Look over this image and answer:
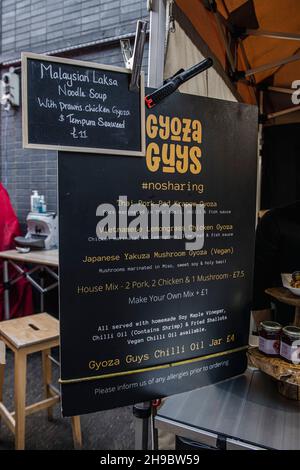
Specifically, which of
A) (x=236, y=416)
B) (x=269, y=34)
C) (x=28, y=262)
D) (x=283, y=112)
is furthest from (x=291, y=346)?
(x=28, y=262)

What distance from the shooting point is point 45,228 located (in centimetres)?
361

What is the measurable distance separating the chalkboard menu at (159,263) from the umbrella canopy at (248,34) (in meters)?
0.54

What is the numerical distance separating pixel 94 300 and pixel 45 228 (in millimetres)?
2818

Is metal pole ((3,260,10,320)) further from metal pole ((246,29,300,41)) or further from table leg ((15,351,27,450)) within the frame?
metal pole ((246,29,300,41))

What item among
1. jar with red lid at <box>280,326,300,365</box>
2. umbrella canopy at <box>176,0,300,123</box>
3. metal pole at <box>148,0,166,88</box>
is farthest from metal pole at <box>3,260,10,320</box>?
jar with red lid at <box>280,326,300,365</box>

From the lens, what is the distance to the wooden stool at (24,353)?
2021 millimetres

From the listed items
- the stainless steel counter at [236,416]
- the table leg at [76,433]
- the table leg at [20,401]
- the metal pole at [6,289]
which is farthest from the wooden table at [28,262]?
the stainless steel counter at [236,416]

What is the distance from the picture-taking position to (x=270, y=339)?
3.71 ft

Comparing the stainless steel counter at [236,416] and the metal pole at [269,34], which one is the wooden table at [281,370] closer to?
the stainless steel counter at [236,416]

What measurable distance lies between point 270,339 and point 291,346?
76mm

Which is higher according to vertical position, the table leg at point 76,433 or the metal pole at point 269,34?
the metal pole at point 269,34

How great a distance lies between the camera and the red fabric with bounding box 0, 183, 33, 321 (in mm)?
3785

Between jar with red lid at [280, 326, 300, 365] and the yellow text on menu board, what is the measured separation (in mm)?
577

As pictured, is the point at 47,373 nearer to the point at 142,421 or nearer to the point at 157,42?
the point at 142,421
